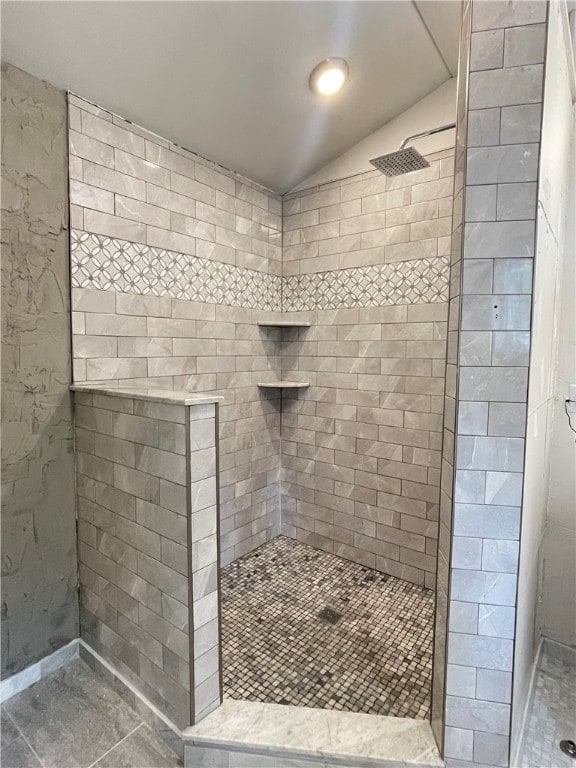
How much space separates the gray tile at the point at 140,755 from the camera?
1285 mm

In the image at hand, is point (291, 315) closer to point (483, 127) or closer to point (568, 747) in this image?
point (483, 127)

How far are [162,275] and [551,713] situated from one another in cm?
241

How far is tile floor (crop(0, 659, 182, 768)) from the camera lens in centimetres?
130

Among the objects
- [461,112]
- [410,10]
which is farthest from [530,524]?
[410,10]

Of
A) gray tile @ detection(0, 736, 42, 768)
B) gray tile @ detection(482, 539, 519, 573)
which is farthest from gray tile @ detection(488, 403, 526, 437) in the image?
gray tile @ detection(0, 736, 42, 768)

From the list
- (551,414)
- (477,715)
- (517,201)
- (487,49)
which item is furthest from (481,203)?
(477,715)

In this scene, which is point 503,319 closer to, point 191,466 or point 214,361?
point 191,466

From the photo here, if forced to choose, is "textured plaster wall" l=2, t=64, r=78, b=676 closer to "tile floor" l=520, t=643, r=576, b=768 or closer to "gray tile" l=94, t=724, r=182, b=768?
"gray tile" l=94, t=724, r=182, b=768

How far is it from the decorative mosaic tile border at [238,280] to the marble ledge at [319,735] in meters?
1.69

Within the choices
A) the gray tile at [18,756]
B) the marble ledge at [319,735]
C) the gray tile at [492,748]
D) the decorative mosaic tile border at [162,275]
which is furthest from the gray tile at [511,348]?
the gray tile at [18,756]

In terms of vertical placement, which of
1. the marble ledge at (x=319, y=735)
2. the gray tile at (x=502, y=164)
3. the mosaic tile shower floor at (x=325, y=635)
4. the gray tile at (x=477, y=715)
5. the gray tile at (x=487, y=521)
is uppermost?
the gray tile at (x=502, y=164)

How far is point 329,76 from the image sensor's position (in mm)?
1790

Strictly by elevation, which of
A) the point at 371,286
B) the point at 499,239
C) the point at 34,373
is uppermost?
the point at 371,286

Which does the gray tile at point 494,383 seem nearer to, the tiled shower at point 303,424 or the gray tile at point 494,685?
the tiled shower at point 303,424
